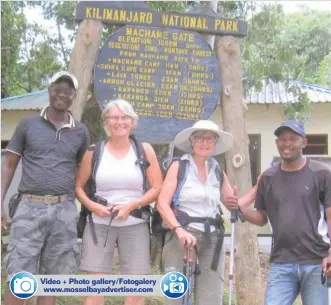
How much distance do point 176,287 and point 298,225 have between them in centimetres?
104

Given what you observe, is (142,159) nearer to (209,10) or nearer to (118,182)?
(118,182)

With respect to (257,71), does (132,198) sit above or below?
below

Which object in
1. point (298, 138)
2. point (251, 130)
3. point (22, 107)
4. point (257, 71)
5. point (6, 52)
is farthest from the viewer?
point (251, 130)

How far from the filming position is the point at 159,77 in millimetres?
5820

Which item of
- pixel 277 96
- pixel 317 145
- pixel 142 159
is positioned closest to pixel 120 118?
pixel 142 159

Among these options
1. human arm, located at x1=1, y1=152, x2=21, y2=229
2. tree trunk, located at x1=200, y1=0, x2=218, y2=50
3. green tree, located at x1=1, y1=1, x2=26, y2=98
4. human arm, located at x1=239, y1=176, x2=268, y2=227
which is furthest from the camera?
green tree, located at x1=1, y1=1, x2=26, y2=98

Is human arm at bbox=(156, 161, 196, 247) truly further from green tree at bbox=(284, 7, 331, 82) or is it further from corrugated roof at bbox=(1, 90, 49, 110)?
green tree at bbox=(284, 7, 331, 82)

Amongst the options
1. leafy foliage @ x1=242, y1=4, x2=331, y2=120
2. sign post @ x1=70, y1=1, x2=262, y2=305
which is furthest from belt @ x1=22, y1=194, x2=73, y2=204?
leafy foliage @ x1=242, y1=4, x2=331, y2=120

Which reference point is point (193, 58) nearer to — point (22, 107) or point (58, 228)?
point (58, 228)

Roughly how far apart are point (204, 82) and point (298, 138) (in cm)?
197

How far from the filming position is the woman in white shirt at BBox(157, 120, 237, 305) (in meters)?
4.40

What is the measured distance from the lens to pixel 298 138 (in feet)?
13.5

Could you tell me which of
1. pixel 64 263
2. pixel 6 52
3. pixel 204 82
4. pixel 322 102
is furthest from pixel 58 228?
pixel 322 102

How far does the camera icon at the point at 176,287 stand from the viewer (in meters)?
4.41
